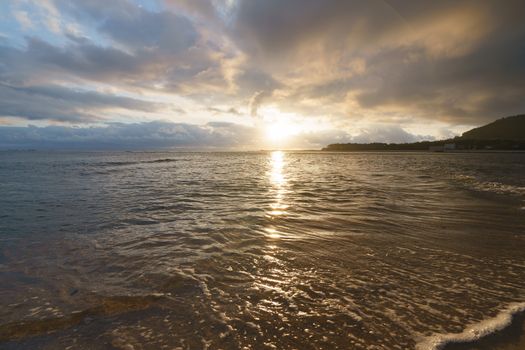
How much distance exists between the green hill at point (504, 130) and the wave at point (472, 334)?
692 feet

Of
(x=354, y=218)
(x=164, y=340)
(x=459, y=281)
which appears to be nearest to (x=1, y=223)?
(x=164, y=340)

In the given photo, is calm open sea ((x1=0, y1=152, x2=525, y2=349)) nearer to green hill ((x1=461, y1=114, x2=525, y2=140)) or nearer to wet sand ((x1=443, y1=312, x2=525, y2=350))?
wet sand ((x1=443, y1=312, x2=525, y2=350))

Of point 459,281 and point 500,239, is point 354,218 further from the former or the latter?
point 459,281

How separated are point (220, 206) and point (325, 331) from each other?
8.38 metres

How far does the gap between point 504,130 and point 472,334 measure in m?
235

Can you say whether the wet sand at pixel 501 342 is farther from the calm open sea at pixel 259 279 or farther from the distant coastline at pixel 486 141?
the distant coastline at pixel 486 141

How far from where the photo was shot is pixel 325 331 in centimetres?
332

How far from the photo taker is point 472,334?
3225mm

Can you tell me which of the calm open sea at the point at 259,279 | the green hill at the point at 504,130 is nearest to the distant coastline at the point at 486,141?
the green hill at the point at 504,130

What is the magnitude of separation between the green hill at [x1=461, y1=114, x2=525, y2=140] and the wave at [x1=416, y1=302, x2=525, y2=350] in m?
211

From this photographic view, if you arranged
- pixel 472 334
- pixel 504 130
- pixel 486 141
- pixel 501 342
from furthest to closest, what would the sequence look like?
pixel 504 130
pixel 486 141
pixel 472 334
pixel 501 342

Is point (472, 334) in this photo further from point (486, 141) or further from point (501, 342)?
point (486, 141)

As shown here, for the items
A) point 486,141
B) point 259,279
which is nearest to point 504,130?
point 486,141

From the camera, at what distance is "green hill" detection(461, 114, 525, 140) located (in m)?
165
